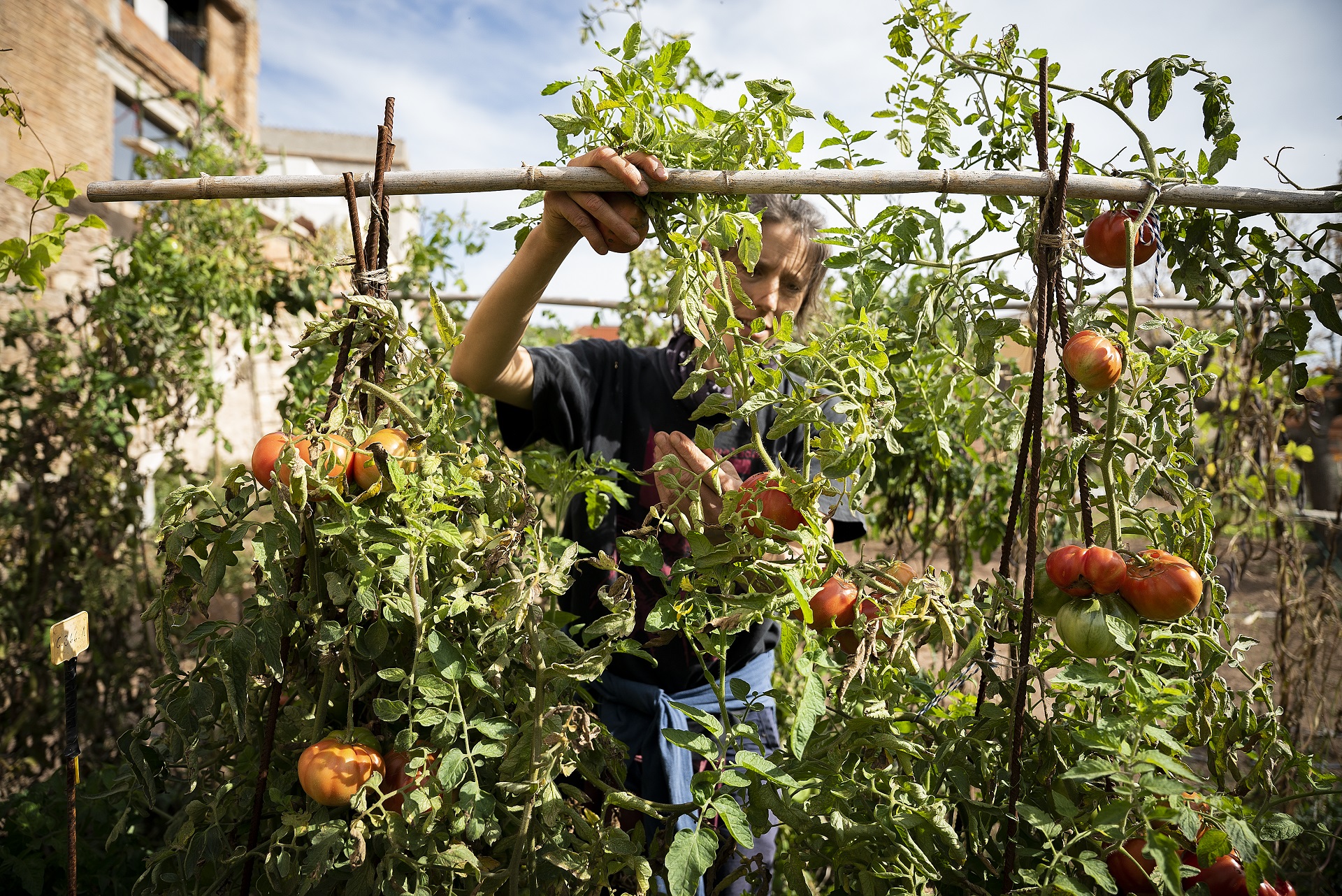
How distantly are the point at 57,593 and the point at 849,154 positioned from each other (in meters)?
2.86

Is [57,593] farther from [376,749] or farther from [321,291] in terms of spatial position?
[376,749]

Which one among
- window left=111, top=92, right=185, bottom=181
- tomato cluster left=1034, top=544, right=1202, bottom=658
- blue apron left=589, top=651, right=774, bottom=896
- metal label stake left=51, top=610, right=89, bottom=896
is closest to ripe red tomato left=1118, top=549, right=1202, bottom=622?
tomato cluster left=1034, top=544, right=1202, bottom=658

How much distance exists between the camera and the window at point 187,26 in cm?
1296

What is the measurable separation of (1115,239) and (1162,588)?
1.36ft

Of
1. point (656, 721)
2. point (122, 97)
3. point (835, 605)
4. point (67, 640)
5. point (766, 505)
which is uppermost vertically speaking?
point (122, 97)

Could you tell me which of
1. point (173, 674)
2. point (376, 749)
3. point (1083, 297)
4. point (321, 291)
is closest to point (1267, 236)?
point (1083, 297)

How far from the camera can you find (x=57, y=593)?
2.60 meters

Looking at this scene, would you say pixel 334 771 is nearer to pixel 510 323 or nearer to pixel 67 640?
pixel 67 640

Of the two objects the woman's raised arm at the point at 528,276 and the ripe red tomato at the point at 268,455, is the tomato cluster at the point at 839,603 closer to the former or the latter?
the woman's raised arm at the point at 528,276

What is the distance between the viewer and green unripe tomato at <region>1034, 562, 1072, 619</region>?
865mm

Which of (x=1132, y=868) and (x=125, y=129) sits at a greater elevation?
(x=125, y=129)

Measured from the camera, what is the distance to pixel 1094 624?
81 cm

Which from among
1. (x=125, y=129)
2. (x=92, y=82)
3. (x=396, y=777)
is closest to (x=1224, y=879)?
(x=396, y=777)

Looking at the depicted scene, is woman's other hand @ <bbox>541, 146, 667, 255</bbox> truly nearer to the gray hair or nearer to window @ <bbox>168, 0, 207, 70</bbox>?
the gray hair
